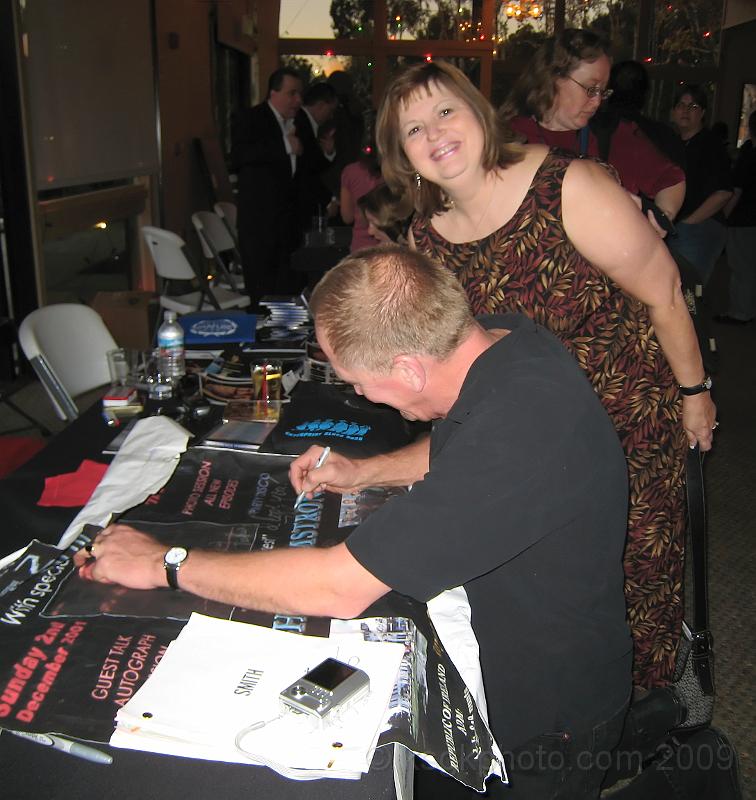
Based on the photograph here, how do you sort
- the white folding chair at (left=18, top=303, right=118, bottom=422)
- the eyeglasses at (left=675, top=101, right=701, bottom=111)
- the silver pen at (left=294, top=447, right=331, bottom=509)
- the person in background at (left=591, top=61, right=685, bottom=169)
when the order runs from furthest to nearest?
1. the eyeglasses at (left=675, top=101, right=701, bottom=111)
2. the person in background at (left=591, top=61, right=685, bottom=169)
3. the white folding chair at (left=18, top=303, right=118, bottom=422)
4. the silver pen at (left=294, top=447, right=331, bottom=509)

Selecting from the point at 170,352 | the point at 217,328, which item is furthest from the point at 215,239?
the point at 170,352

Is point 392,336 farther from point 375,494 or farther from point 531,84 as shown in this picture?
point 531,84

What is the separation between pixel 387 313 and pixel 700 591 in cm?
102

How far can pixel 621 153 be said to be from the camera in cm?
276

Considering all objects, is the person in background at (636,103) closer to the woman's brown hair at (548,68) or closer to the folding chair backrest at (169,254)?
the woman's brown hair at (548,68)

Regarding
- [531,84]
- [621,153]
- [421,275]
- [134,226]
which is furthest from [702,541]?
[134,226]

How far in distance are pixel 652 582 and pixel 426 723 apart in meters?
0.98

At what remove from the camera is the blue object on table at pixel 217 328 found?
255 cm

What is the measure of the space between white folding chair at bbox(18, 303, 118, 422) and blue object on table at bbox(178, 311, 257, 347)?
325 millimetres

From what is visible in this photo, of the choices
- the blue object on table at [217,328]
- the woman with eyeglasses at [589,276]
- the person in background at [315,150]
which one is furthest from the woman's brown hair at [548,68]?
the person in background at [315,150]

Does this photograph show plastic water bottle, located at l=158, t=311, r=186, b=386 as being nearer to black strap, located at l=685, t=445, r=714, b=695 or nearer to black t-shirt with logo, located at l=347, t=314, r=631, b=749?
black t-shirt with logo, located at l=347, t=314, r=631, b=749

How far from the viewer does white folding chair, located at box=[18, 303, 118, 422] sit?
97.6 inches

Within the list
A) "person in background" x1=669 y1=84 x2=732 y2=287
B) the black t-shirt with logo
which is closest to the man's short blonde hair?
the black t-shirt with logo

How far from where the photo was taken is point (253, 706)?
0.90 meters
